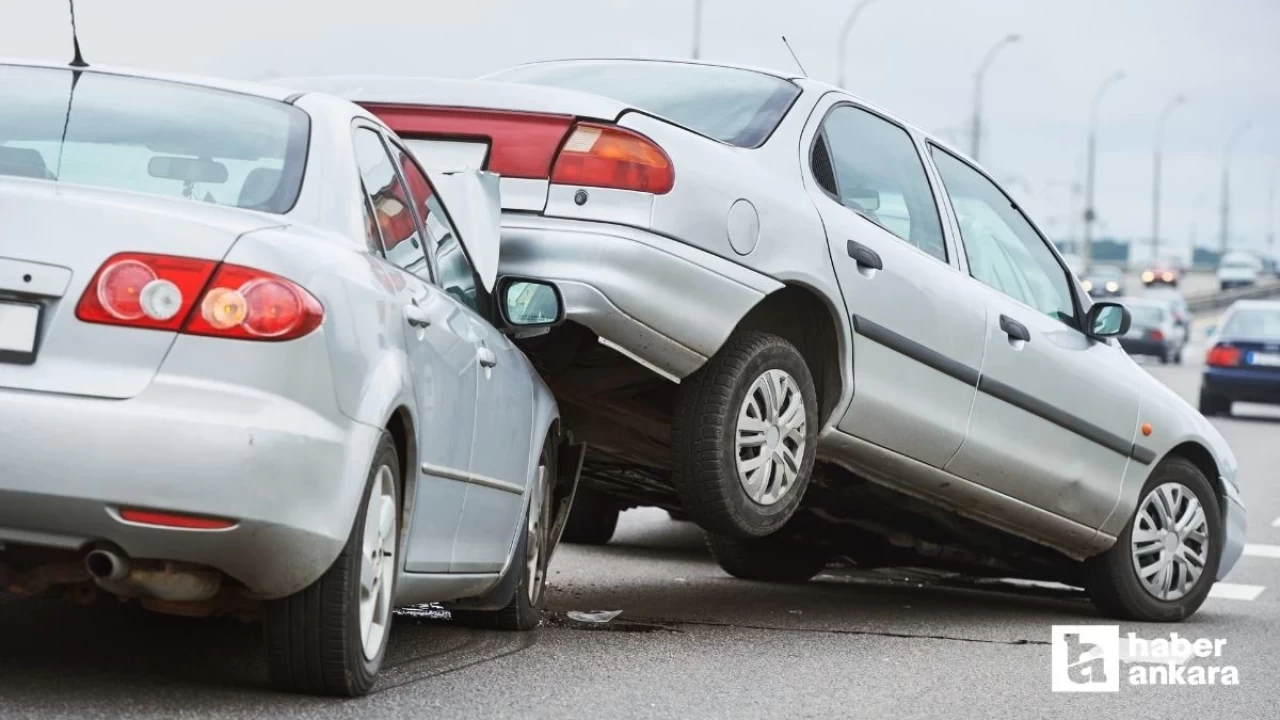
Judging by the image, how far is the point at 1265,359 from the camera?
28.9 metres

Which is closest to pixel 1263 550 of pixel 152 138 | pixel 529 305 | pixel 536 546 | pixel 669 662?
pixel 536 546

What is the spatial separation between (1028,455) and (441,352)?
3.46 m

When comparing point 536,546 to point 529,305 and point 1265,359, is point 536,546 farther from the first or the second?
point 1265,359

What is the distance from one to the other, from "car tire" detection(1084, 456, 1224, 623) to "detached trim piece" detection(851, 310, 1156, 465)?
10.9 inches

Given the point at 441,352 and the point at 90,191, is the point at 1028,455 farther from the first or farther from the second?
the point at 90,191

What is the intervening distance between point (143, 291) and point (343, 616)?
964 mm

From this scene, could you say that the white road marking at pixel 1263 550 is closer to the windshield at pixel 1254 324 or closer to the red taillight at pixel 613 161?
the red taillight at pixel 613 161

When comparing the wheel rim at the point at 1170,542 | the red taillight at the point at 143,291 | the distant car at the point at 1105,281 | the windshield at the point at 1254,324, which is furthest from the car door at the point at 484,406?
the distant car at the point at 1105,281

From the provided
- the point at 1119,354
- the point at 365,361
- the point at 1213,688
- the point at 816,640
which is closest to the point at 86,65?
the point at 365,361

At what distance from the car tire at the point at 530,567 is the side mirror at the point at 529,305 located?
672 mm

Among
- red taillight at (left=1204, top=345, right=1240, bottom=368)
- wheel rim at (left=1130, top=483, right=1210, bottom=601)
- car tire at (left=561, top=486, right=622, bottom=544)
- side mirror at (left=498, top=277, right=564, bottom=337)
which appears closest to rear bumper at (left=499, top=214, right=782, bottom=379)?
side mirror at (left=498, top=277, right=564, bottom=337)

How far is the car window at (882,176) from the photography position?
788 cm

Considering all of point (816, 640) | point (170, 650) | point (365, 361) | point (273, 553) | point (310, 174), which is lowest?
point (816, 640)

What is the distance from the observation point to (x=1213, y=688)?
7.38 meters
